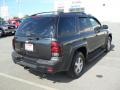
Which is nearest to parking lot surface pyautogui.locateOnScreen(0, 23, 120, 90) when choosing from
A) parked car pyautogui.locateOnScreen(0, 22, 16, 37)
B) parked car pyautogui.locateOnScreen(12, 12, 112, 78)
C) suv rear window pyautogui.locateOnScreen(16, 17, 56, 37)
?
parked car pyautogui.locateOnScreen(12, 12, 112, 78)

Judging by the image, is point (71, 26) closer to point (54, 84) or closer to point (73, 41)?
point (73, 41)

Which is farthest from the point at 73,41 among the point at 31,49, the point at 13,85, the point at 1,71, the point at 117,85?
the point at 1,71

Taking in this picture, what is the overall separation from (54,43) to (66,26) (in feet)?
2.36

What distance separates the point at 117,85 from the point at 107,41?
12.3ft

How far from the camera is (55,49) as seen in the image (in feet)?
15.3

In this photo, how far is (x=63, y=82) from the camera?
5.30 m

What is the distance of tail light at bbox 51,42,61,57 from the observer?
15.2 ft

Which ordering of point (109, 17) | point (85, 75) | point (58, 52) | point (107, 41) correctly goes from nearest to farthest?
point (58, 52)
point (85, 75)
point (107, 41)
point (109, 17)

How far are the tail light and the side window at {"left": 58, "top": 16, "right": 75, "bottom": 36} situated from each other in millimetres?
328

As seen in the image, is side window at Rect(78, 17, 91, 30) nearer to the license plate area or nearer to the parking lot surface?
the parking lot surface

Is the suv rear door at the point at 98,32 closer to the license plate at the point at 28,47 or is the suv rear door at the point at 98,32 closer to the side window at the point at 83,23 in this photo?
the side window at the point at 83,23

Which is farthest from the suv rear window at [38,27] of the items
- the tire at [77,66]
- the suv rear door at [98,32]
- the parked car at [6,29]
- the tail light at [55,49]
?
the parked car at [6,29]

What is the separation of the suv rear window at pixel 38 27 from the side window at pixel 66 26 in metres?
0.19

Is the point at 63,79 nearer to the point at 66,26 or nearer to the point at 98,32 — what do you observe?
the point at 66,26
